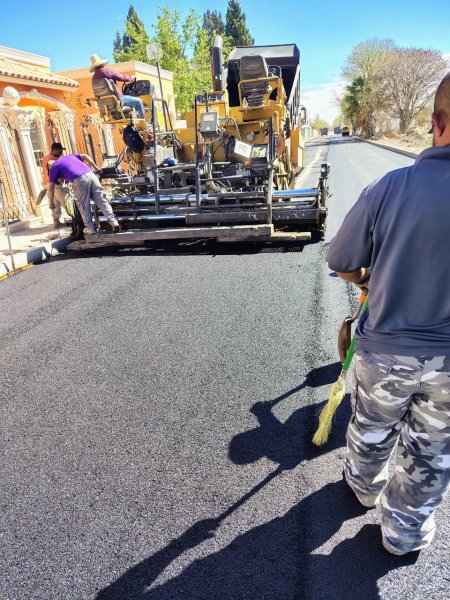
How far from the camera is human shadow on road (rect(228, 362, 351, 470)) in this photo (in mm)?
2414

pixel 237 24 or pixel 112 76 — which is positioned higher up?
pixel 237 24

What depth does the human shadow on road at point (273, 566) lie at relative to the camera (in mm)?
1701

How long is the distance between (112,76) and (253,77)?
2.64 meters

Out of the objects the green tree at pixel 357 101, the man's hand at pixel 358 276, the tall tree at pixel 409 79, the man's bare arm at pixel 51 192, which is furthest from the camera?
the green tree at pixel 357 101

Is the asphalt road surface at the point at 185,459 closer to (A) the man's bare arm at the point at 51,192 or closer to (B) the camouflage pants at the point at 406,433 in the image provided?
(B) the camouflage pants at the point at 406,433

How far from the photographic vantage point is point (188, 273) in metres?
5.65

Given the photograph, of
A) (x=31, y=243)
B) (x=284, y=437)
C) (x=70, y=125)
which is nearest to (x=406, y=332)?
(x=284, y=437)

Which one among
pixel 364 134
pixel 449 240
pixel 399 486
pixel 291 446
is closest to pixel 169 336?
pixel 291 446

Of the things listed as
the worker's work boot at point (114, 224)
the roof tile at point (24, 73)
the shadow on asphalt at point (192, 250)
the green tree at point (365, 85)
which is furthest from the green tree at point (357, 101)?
the worker's work boot at point (114, 224)

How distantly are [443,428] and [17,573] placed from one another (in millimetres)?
1867

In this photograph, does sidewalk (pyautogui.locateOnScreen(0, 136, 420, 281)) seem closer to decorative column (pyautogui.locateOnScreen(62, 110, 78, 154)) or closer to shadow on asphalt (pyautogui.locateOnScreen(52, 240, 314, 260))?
shadow on asphalt (pyautogui.locateOnScreen(52, 240, 314, 260))

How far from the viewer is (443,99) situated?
1.42 m

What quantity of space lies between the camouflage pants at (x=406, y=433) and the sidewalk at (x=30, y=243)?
19.4ft

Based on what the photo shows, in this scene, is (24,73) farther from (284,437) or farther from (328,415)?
(328,415)
